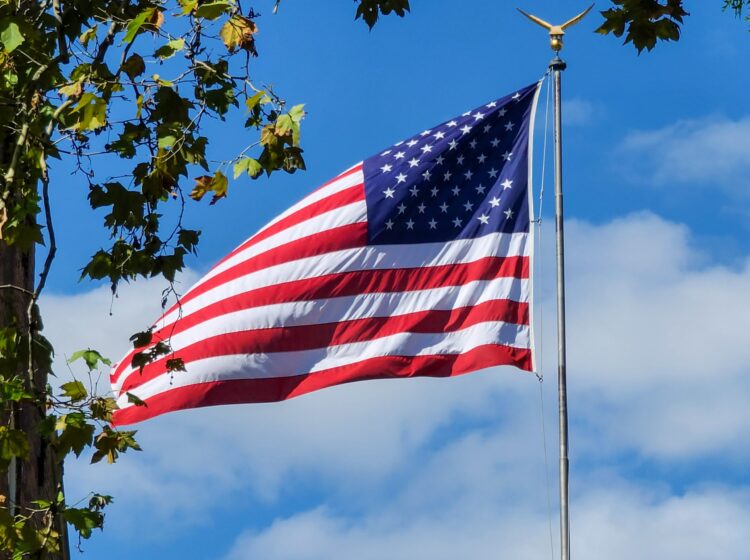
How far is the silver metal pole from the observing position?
41.3 ft

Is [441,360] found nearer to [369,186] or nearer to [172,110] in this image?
[369,186]

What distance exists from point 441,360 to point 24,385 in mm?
6977

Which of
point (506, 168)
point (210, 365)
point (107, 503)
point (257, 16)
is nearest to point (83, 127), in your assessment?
point (257, 16)

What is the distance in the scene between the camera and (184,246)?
7453 mm

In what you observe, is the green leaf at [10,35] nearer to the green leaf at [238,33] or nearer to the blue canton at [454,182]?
the green leaf at [238,33]

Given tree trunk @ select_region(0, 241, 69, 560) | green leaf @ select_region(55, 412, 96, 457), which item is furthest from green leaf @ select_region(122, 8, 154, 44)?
green leaf @ select_region(55, 412, 96, 457)

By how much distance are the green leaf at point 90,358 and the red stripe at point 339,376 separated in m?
6.80

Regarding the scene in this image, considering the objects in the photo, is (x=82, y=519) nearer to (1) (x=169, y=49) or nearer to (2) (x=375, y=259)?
(1) (x=169, y=49)

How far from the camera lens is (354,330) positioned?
44.6 feet

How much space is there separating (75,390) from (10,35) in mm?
1689

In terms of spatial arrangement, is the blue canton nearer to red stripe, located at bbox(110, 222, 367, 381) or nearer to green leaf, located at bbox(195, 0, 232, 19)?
red stripe, located at bbox(110, 222, 367, 381)

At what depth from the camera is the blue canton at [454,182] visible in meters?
14.2

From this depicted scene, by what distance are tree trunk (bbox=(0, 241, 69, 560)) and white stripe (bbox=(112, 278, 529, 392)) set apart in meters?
6.04

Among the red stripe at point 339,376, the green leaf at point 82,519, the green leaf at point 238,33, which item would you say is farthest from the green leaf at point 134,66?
the red stripe at point 339,376
